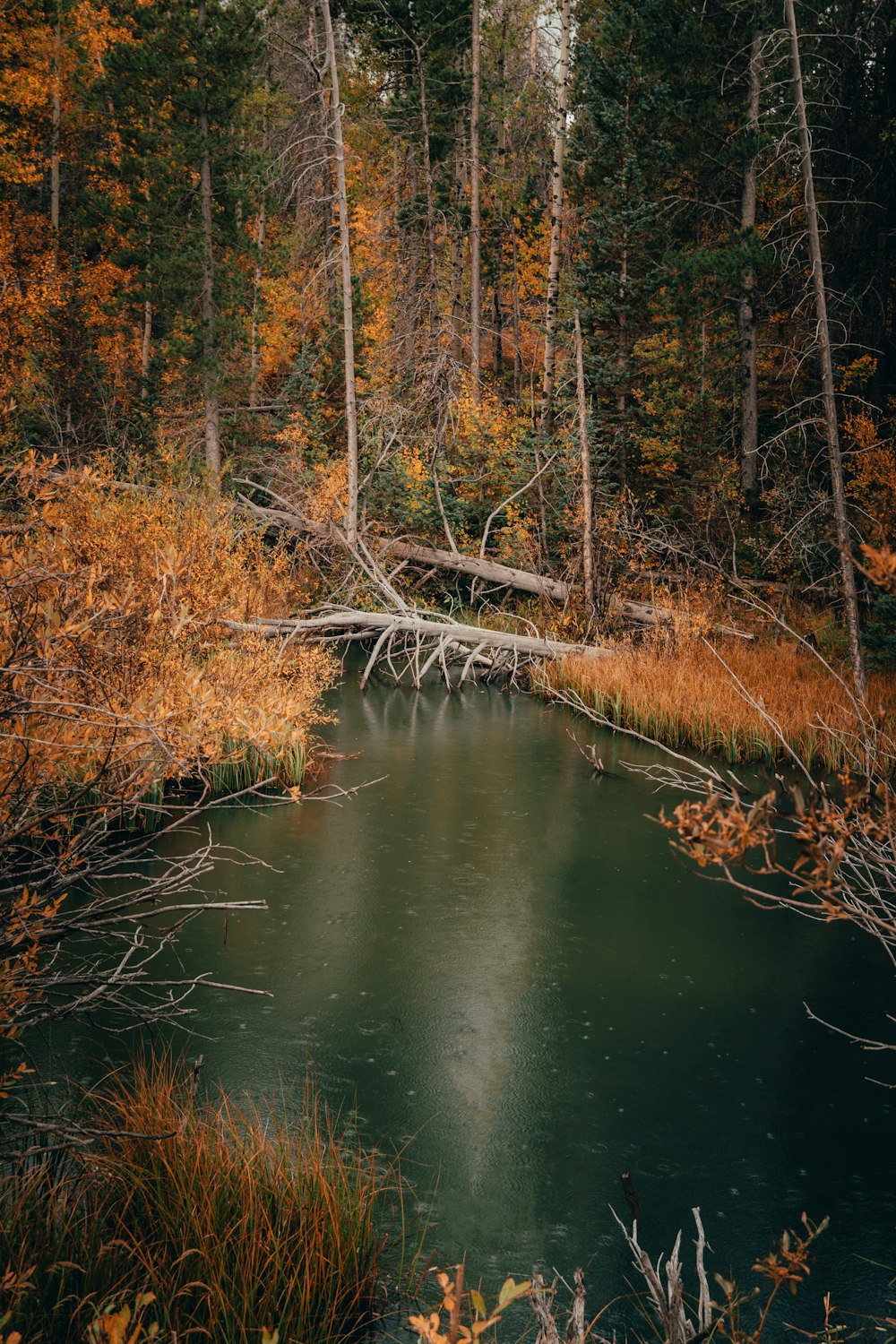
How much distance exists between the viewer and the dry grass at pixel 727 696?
10.3 meters

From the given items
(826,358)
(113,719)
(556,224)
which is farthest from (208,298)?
(113,719)

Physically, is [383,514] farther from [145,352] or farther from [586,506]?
[145,352]

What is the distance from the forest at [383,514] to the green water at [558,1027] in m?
0.13

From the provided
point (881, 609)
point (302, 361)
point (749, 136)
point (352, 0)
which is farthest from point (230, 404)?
point (881, 609)

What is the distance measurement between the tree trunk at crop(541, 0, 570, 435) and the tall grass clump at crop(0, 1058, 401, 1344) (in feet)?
55.4

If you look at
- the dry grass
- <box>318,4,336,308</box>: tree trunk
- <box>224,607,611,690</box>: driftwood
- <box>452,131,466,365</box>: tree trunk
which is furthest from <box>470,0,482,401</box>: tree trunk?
the dry grass

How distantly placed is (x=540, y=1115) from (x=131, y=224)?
65.5 ft

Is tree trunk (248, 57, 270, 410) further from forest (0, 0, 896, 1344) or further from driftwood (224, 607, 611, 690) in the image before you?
driftwood (224, 607, 611, 690)

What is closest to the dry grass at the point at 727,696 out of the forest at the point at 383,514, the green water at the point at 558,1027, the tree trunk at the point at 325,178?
the forest at the point at 383,514

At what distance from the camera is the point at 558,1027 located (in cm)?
579

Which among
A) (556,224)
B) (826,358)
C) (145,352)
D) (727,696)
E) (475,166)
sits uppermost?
(475,166)

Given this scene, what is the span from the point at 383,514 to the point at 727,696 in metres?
10.1

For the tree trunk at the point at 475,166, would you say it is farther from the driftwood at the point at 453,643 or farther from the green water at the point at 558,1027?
the green water at the point at 558,1027

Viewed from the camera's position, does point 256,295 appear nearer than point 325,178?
Yes
